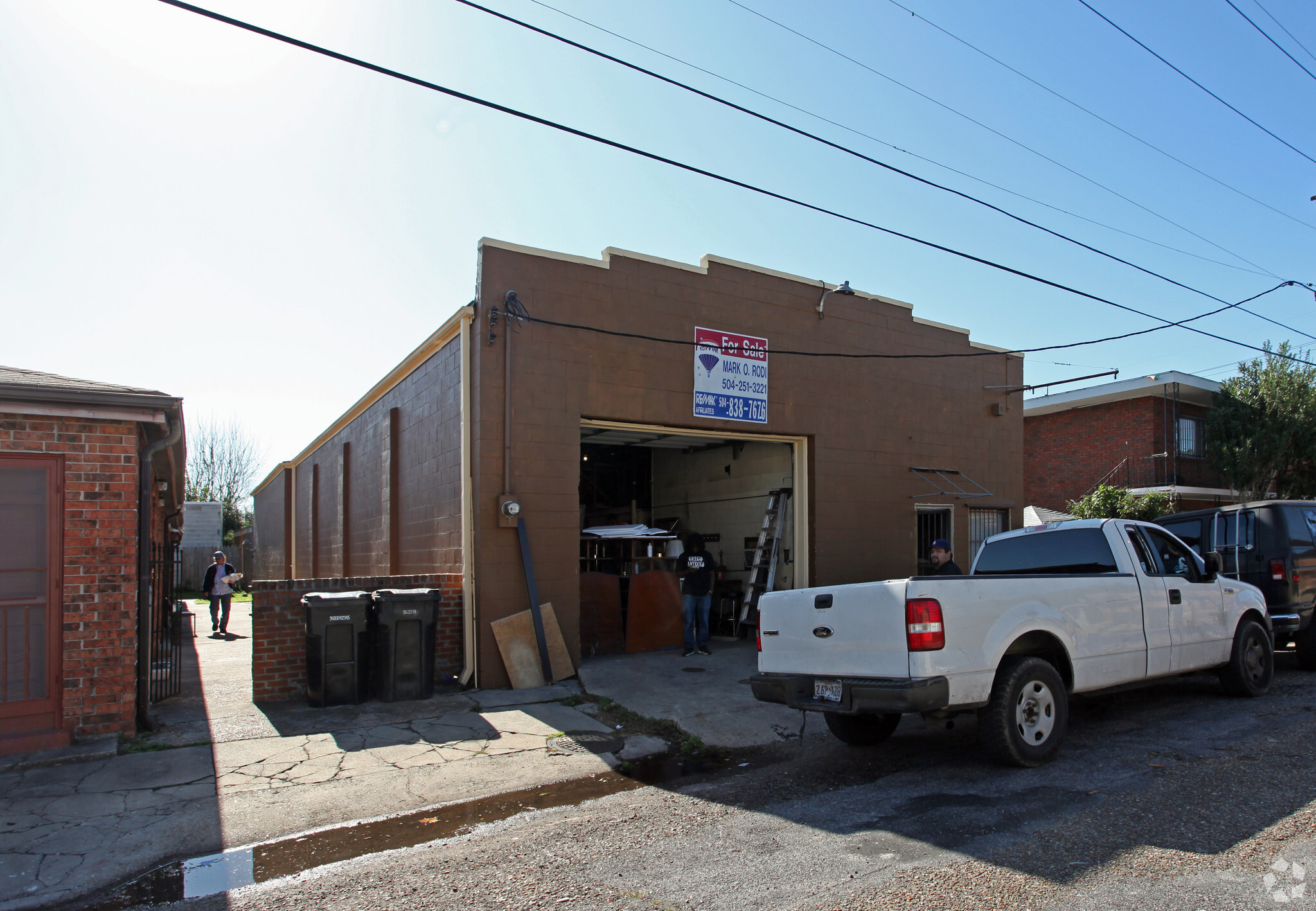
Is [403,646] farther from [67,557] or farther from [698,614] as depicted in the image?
[698,614]

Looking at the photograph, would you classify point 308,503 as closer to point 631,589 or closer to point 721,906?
point 631,589

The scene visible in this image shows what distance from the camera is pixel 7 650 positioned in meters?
6.59

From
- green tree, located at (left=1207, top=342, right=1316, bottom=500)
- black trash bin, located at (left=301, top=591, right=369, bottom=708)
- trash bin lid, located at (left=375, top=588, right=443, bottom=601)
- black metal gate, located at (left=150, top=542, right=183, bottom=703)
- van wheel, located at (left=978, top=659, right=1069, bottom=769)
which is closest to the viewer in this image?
van wheel, located at (left=978, top=659, right=1069, bottom=769)

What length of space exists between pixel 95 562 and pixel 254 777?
90.1 inches

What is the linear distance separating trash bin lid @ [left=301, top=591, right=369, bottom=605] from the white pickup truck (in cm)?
435

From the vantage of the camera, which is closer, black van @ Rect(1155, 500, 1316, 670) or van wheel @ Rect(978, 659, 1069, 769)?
van wheel @ Rect(978, 659, 1069, 769)

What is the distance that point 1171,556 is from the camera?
25.4 feet

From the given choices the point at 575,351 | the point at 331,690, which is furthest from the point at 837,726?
the point at 575,351

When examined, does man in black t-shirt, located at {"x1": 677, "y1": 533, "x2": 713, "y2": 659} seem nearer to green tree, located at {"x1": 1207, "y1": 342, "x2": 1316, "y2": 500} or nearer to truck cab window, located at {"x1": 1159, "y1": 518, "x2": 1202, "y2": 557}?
truck cab window, located at {"x1": 1159, "y1": 518, "x2": 1202, "y2": 557}

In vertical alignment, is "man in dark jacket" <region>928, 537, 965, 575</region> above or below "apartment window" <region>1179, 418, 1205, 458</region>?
below

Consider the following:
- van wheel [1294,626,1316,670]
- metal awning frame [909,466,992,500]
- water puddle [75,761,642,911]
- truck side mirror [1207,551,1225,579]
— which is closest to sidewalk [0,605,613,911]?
water puddle [75,761,642,911]

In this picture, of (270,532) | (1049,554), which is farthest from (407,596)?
(270,532)

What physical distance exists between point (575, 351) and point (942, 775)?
6.68 metres

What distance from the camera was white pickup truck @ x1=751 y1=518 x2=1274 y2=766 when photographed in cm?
544
